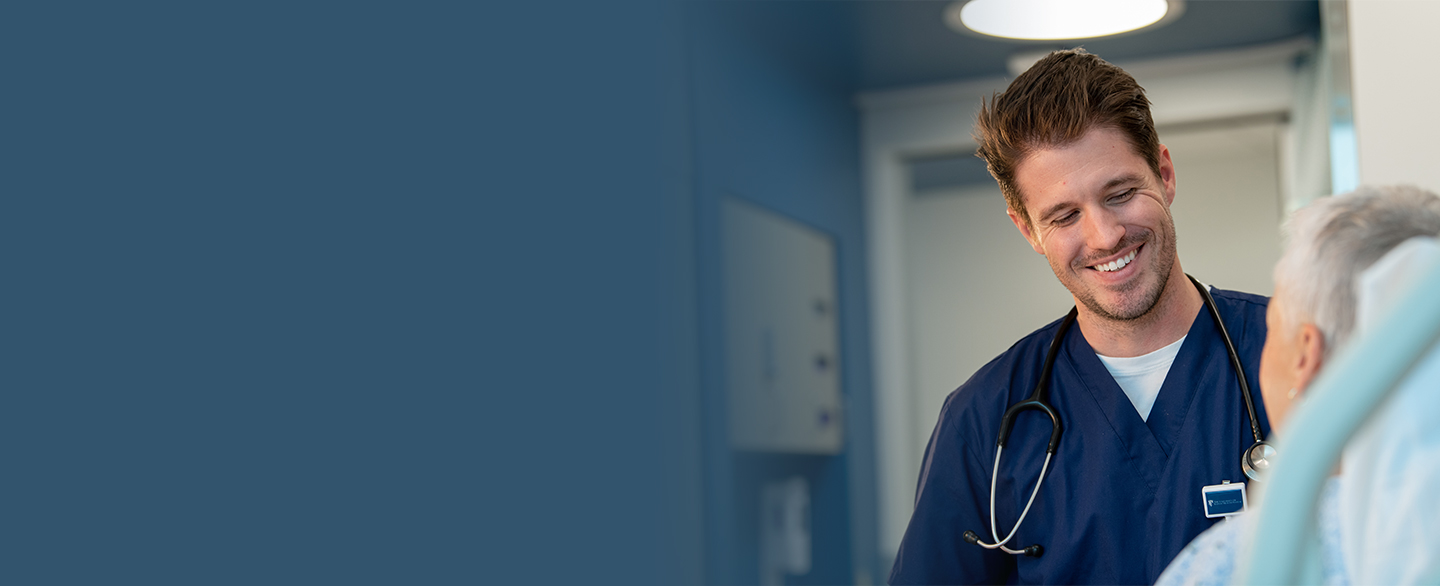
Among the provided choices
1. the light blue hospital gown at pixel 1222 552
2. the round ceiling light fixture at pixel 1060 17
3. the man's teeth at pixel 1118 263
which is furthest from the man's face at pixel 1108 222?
the round ceiling light fixture at pixel 1060 17

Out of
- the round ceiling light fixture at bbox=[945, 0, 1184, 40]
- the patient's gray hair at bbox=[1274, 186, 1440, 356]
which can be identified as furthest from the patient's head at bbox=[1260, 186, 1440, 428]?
the round ceiling light fixture at bbox=[945, 0, 1184, 40]

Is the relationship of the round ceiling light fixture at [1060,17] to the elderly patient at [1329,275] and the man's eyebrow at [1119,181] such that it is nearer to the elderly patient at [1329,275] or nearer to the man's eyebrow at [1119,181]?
the man's eyebrow at [1119,181]

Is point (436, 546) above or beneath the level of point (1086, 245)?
beneath

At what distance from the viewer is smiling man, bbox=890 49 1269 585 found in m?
1.00

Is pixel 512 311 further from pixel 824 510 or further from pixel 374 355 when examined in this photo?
pixel 824 510

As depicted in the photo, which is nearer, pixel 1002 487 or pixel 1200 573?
pixel 1200 573

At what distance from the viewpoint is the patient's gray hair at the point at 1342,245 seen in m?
0.53

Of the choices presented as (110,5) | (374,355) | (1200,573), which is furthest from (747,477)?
(1200,573)

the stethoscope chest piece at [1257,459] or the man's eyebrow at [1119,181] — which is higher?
the man's eyebrow at [1119,181]

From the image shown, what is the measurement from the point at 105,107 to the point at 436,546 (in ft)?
3.03

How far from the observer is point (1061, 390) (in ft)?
3.65

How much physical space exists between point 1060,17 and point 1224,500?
Result: 942 millimetres

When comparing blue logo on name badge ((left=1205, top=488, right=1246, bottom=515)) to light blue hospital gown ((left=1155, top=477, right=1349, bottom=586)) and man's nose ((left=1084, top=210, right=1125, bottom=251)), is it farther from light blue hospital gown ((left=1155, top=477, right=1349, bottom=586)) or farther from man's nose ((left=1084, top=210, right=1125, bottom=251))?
light blue hospital gown ((left=1155, top=477, right=1349, bottom=586))
